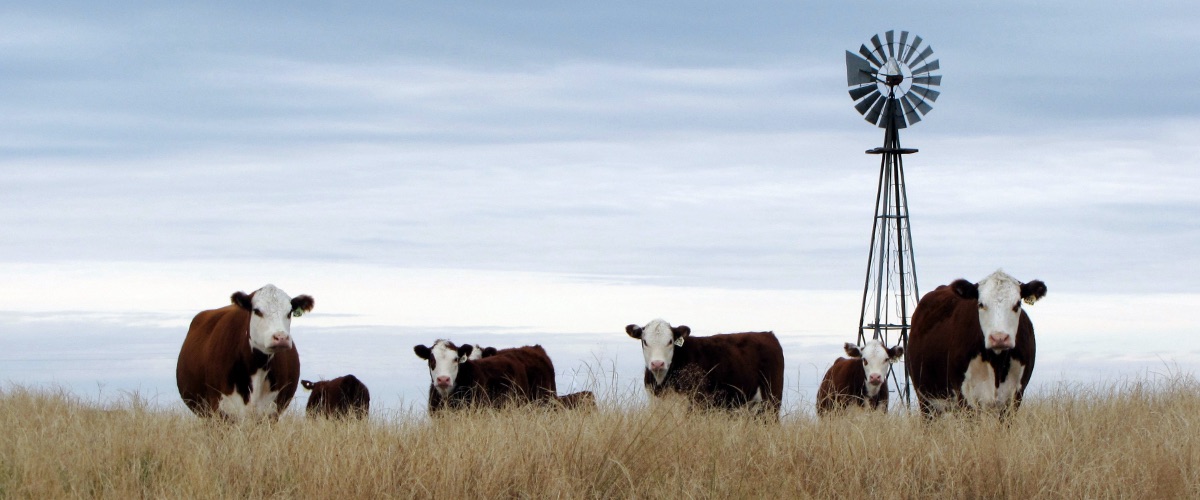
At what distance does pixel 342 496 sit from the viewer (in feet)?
28.0

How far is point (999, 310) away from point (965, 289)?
56cm

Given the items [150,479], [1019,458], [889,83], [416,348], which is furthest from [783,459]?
[889,83]

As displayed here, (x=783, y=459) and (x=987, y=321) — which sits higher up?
(x=987, y=321)

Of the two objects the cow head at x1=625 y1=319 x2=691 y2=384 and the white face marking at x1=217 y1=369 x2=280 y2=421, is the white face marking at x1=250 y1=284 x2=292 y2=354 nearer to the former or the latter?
the white face marking at x1=217 y1=369 x2=280 y2=421

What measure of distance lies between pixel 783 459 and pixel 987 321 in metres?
3.07

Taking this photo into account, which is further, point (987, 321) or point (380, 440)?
point (987, 321)

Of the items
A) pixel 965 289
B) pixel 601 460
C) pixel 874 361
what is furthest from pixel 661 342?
pixel 601 460

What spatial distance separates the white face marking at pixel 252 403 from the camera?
39.7 ft

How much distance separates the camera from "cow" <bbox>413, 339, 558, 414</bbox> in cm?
1504

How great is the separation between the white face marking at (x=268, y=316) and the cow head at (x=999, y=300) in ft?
21.4

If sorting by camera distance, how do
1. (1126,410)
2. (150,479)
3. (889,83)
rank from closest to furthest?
(150,479), (1126,410), (889,83)

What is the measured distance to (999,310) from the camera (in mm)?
11344

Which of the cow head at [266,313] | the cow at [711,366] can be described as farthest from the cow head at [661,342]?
the cow head at [266,313]

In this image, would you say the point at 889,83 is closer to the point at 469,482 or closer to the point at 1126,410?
the point at 1126,410
